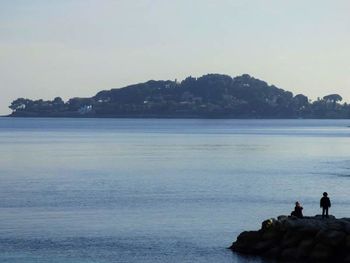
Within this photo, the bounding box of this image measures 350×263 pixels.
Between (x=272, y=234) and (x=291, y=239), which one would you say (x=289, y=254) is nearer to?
(x=291, y=239)

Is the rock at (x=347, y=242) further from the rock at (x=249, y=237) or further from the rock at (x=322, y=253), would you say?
the rock at (x=249, y=237)

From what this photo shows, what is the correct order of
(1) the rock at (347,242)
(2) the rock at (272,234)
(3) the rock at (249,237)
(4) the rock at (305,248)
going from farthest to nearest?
(3) the rock at (249,237), (2) the rock at (272,234), (4) the rock at (305,248), (1) the rock at (347,242)

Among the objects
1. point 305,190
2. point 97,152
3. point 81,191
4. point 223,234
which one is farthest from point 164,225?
point 97,152

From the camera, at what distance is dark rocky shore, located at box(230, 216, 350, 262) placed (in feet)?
136

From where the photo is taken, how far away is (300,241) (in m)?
42.8

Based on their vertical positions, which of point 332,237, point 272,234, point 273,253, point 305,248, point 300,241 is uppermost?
point 332,237

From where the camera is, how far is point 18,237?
48.2 m

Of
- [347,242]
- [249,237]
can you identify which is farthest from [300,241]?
[249,237]

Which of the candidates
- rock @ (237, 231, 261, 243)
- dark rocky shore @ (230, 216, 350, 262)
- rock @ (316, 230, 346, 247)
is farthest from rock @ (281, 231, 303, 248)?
rock @ (237, 231, 261, 243)

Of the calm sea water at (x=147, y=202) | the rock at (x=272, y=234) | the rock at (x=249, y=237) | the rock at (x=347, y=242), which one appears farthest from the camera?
the calm sea water at (x=147, y=202)

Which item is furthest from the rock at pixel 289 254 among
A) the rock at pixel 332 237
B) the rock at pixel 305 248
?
the rock at pixel 332 237

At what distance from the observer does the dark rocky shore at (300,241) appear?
41500 millimetres

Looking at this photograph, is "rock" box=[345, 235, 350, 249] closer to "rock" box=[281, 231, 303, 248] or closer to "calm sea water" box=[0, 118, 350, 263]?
"rock" box=[281, 231, 303, 248]

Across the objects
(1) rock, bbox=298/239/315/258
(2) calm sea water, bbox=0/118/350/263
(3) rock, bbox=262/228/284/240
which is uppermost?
(3) rock, bbox=262/228/284/240
